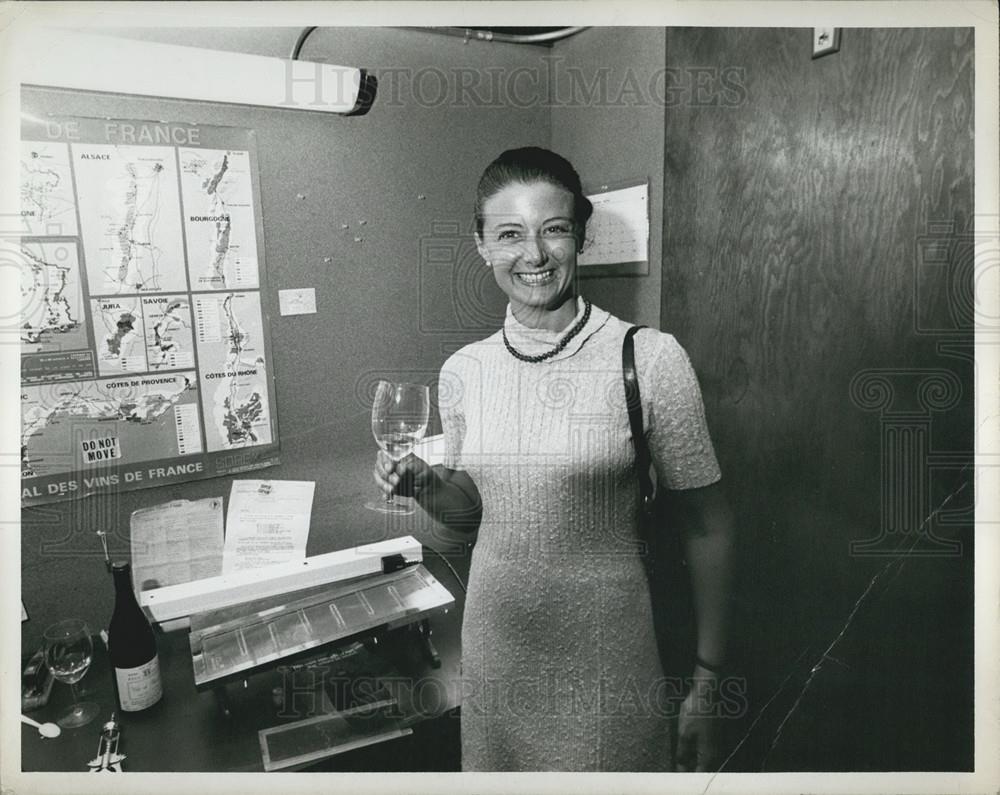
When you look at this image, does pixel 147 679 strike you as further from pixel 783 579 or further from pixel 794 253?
pixel 794 253

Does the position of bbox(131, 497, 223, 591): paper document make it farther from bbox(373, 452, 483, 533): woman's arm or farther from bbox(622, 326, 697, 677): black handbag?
bbox(622, 326, 697, 677): black handbag

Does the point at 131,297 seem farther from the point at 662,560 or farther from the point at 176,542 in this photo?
the point at 662,560

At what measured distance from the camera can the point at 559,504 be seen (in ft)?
2.89

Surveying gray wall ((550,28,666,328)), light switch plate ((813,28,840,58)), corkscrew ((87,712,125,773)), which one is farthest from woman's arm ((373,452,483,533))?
light switch plate ((813,28,840,58))

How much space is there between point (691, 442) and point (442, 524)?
40 cm

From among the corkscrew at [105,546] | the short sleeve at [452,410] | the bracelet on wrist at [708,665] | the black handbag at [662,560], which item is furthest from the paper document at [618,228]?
the corkscrew at [105,546]

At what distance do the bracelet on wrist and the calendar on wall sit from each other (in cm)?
61

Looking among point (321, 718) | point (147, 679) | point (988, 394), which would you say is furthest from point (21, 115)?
point (988, 394)

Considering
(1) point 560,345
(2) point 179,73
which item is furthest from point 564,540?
(2) point 179,73

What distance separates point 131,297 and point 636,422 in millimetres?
761

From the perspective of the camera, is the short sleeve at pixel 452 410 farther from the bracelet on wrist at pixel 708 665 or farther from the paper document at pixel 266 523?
the bracelet on wrist at pixel 708 665

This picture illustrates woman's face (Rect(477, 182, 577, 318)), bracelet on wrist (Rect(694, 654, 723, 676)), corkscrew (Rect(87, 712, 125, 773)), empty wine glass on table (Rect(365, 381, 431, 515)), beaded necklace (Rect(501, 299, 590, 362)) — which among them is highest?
woman's face (Rect(477, 182, 577, 318))

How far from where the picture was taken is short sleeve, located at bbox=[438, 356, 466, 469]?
0.91m

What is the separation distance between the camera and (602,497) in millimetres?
876
